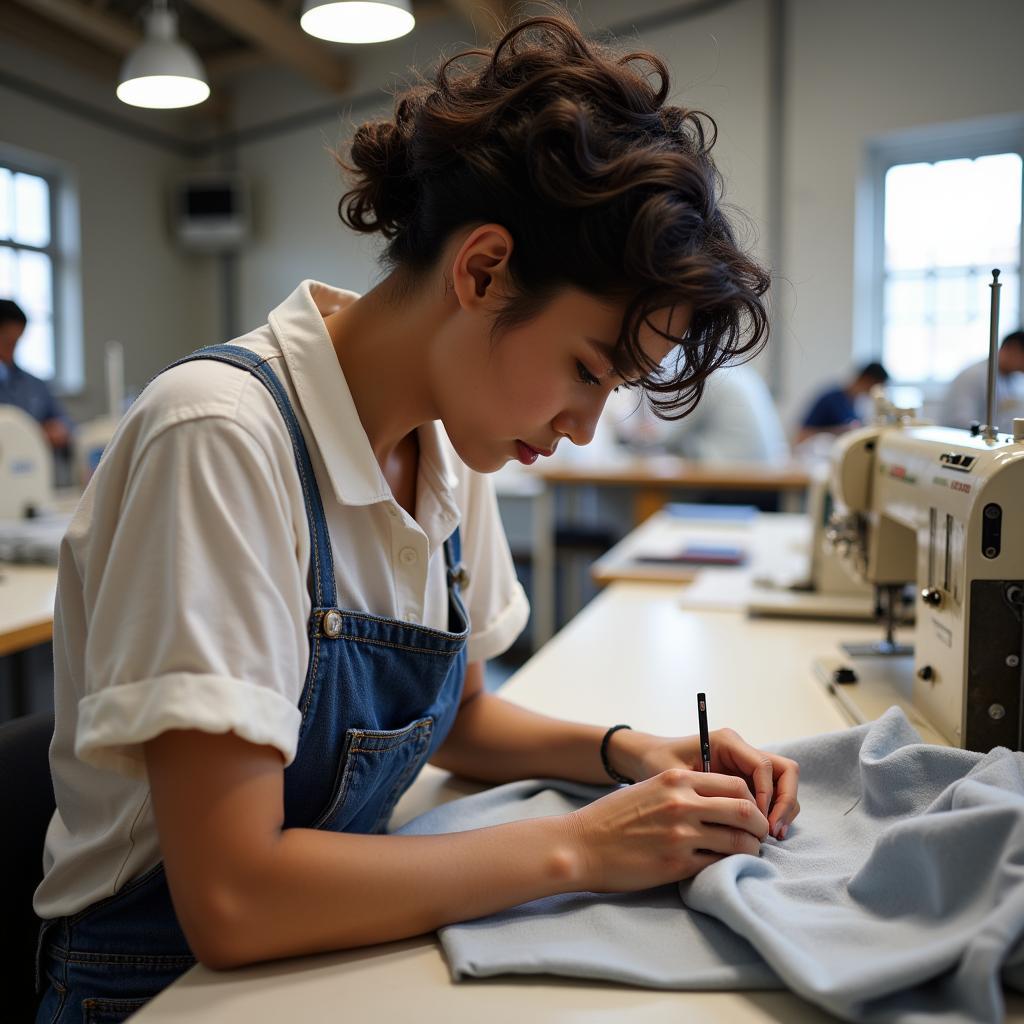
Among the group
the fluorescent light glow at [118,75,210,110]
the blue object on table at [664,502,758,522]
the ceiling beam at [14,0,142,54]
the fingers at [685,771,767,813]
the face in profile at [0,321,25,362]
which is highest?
the ceiling beam at [14,0,142,54]

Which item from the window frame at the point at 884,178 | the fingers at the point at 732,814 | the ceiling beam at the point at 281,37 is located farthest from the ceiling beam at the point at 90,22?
the fingers at the point at 732,814

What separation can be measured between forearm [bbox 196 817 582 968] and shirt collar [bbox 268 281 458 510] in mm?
287

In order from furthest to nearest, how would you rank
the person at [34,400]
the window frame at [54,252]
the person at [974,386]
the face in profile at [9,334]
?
the window frame at [54,252], the person at [34,400], the person at [974,386], the face in profile at [9,334]

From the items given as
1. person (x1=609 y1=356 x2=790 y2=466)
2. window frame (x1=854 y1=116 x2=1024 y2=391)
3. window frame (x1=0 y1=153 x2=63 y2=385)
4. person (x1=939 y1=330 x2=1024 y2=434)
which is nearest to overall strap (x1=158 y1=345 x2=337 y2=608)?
person (x1=939 y1=330 x2=1024 y2=434)

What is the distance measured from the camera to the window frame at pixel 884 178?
621 centimetres

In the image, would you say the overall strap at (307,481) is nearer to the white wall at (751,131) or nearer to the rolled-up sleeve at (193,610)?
the rolled-up sleeve at (193,610)

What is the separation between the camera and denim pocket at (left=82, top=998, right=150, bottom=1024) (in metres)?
0.84

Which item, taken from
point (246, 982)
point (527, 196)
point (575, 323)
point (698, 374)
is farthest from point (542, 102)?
point (246, 982)

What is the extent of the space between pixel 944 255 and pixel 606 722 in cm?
604

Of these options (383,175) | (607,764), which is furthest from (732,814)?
(383,175)

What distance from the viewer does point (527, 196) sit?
2.67ft

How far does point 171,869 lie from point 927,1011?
513 mm

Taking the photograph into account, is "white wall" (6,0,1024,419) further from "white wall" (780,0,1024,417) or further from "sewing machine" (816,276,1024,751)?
"sewing machine" (816,276,1024,751)

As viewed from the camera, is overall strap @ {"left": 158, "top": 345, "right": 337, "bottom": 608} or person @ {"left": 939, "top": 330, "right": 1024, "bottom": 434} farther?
person @ {"left": 939, "top": 330, "right": 1024, "bottom": 434}
